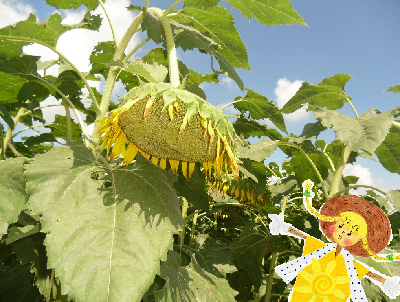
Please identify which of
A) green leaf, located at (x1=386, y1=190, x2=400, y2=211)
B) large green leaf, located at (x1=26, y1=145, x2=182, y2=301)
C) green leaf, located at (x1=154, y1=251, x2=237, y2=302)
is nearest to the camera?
large green leaf, located at (x1=26, y1=145, x2=182, y2=301)

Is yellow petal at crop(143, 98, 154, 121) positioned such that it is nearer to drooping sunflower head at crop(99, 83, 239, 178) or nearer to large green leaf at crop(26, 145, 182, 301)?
drooping sunflower head at crop(99, 83, 239, 178)

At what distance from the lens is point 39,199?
955 millimetres

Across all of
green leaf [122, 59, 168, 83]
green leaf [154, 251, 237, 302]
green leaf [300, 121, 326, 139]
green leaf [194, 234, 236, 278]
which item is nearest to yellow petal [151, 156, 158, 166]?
green leaf [122, 59, 168, 83]

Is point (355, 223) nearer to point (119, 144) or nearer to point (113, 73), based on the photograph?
point (119, 144)

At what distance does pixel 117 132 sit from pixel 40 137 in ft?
4.85

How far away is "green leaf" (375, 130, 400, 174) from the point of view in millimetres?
1827

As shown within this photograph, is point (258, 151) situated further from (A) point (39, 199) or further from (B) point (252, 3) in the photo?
(A) point (39, 199)

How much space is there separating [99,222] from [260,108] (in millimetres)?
1287

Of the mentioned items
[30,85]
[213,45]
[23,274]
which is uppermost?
[213,45]

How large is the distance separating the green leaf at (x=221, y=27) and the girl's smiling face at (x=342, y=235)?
0.85 metres

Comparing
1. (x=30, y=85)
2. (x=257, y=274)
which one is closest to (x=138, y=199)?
(x=30, y=85)

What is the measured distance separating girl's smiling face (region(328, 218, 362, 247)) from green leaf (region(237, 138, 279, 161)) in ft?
1.59

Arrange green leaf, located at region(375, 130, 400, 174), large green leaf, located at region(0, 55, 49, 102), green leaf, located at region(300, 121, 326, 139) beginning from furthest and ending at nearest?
green leaf, located at region(300, 121, 326, 139), green leaf, located at region(375, 130, 400, 174), large green leaf, located at region(0, 55, 49, 102)

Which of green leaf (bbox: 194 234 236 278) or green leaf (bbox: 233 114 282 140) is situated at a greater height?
green leaf (bbox: 233 114 282 140)
